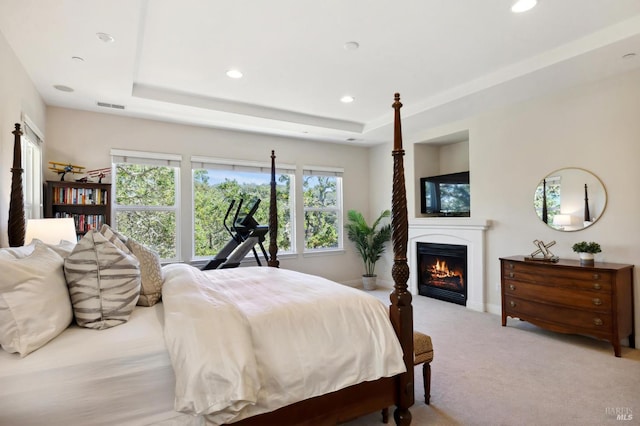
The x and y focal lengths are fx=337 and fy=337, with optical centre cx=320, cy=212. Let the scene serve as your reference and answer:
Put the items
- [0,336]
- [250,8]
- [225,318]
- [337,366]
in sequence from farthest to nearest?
[250,8]
[337,366]
[225,318]
[0,336]

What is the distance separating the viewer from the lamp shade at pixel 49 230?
2473 millimetres

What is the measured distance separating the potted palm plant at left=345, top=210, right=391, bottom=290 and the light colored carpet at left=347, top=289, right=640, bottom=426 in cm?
236

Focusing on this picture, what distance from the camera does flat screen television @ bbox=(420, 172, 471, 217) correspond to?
499 cm

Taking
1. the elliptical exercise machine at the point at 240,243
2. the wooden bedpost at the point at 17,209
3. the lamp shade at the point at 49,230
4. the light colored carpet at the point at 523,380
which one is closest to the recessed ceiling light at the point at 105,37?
the wooden bedpost at the point at 17,209

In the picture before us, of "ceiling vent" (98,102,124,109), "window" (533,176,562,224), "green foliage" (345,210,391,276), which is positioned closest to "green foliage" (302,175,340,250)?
"green foliage" (345,210,391,276)

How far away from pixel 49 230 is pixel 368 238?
486 centimetres

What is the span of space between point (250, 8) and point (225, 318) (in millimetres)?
2199

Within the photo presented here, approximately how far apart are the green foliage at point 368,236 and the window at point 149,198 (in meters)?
3.02

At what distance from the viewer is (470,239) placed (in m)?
4.75

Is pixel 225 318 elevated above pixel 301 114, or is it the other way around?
pixel 301 114

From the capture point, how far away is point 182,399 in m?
1.39

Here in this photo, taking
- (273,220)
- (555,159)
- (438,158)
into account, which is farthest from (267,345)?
(438,158)

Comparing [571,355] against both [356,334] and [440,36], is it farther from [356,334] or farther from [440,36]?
[440,36]

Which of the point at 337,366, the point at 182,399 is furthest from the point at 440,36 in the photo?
the point at 182,399
